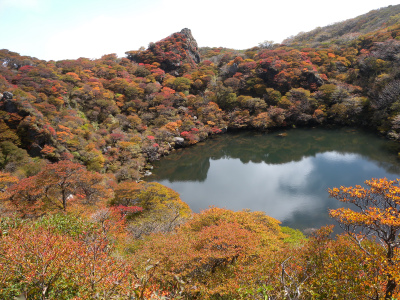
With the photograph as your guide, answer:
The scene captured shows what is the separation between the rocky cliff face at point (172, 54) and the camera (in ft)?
168

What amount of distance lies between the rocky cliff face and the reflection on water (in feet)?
78.7

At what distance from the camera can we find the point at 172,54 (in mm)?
51812

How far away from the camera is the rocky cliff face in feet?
168

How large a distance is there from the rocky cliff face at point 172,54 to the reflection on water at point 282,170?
2398 centimetres

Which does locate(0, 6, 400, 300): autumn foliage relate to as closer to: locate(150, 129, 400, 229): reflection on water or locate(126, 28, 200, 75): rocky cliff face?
locate(126, 28, 200, 75): rocky cliff face

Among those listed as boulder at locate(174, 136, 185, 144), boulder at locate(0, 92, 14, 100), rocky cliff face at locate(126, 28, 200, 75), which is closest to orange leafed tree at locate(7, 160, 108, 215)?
boulder at locate(0, 92, 14, 100)

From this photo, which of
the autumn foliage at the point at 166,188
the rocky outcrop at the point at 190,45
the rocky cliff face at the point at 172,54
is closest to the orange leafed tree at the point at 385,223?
the autumn foliage at the point at 166,188

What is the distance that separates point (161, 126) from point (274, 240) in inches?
1108

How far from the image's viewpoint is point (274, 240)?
10.0 m

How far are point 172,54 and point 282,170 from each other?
38747mm

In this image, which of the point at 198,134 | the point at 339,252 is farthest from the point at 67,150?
the point at 339,252

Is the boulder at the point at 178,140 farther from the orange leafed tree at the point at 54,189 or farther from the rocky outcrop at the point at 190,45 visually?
the rocky outcrop at the point at 190,45

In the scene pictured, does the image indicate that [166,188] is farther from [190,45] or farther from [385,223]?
[190,45]

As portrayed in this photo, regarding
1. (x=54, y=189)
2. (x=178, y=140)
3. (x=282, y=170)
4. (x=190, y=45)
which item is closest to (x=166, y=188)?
(x=54, y=189)
